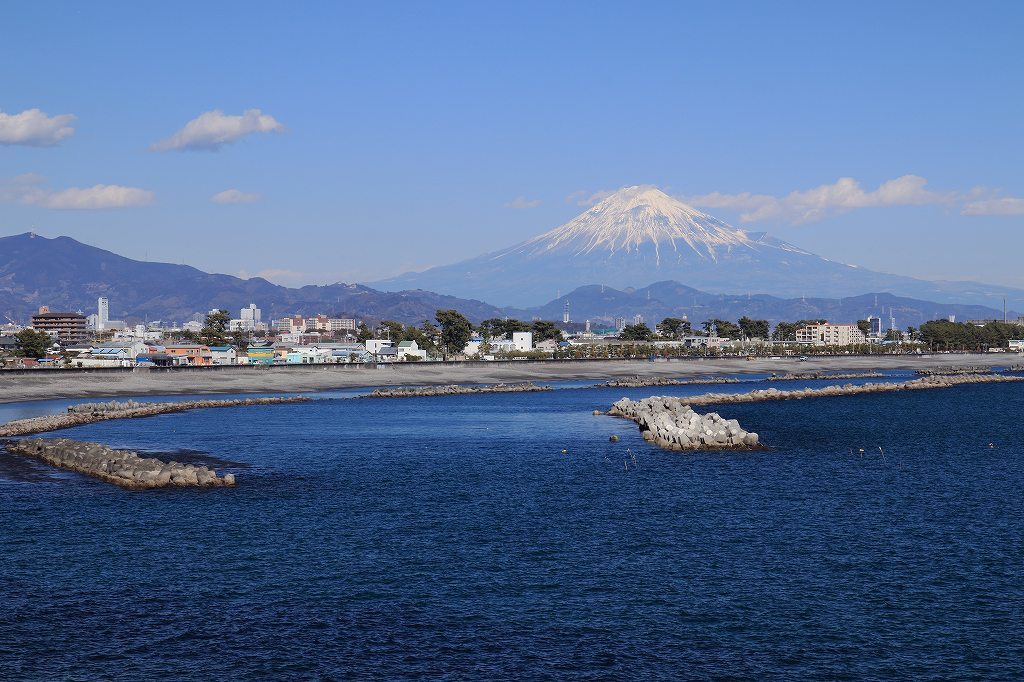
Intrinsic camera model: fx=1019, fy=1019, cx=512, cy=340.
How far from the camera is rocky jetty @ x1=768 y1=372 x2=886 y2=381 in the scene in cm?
14225

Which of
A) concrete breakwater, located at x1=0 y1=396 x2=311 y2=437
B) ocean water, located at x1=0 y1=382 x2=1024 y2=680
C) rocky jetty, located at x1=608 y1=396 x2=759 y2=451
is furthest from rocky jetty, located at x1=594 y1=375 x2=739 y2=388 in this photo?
ocean water, located at x1=0 y1=382 x2=1024 y2=680

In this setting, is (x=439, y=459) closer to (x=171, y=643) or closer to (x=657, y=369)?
(x=171, y=643)

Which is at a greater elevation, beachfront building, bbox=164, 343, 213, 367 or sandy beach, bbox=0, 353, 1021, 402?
beachfront building, bbox=164, 343, 213, 367

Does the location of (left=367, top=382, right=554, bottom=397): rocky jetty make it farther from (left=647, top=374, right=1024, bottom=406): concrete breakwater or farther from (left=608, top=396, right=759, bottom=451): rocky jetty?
(left=608, top=396, right=759, bottom=451): rocky jetty

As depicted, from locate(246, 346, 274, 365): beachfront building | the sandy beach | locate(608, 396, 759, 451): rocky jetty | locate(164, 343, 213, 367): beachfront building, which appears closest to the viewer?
locate(608, 396, 759, 451): rocky jetty

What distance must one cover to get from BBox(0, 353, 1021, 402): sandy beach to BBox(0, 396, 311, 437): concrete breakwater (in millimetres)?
13706

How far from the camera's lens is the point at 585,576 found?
25.7m

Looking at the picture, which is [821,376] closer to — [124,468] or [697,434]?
[697,434]

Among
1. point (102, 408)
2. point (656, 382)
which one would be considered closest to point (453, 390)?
point (656, 382)

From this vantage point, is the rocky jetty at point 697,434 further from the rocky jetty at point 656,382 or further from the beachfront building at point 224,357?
the beachfront building at point 224,357

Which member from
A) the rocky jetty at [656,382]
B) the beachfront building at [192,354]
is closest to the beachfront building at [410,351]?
the beachfront building at [192,354]

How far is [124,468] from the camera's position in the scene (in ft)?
136

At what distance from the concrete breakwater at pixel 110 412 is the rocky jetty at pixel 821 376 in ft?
243

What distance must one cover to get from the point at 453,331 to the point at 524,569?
528 ft
